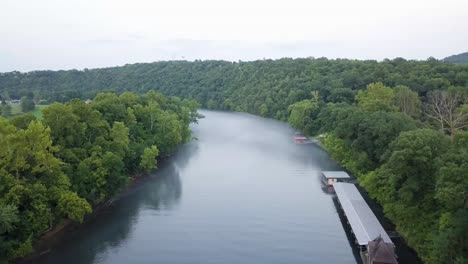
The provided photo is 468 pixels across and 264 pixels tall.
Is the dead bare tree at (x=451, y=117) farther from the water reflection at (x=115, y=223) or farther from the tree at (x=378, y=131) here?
the water reflection at (x=115, y=223)

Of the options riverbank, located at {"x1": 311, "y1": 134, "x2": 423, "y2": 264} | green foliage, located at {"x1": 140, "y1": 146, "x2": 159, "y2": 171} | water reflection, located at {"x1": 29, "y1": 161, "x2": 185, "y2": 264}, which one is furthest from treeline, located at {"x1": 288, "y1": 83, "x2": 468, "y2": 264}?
green foliage, located at {"x1": 140, "y1": 146, "x2": 159, "y2": 171}

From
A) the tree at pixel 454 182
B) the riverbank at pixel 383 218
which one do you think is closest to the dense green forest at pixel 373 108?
the tree at pixel 454 182

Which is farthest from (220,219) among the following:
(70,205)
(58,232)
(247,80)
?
(247,80)

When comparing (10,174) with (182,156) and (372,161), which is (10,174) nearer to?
(372,161)

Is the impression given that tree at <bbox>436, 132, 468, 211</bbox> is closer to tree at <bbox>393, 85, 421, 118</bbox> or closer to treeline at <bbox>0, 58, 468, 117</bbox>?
tree at <bbox>393, 85, 421, 118</bbox>

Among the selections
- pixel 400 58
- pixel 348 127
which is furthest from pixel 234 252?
pixel 400 58

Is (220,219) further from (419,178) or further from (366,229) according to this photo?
(419,178)
